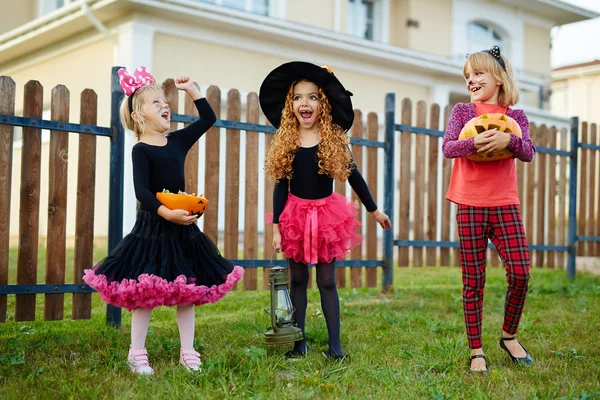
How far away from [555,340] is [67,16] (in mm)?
10073

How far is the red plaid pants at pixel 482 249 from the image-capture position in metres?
3.57

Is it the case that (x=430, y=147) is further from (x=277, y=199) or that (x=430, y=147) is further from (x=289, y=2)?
(x=289, y=2)

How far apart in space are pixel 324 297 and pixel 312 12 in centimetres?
1131

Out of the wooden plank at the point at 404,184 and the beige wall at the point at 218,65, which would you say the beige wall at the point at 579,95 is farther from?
the wooden plank at the point at 404,184

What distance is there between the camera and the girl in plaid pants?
357 centimetres

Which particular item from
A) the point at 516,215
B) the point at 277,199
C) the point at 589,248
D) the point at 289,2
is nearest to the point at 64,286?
the point at 277,199

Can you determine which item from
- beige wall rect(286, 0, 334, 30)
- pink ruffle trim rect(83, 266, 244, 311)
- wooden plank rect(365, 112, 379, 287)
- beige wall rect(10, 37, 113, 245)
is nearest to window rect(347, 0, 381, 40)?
beige wall rect(286, 0, 334, 30)

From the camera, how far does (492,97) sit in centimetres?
366

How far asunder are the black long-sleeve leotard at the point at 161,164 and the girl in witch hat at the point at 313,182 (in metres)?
0.47

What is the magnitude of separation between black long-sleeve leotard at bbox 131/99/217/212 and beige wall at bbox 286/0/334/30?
1045 cm

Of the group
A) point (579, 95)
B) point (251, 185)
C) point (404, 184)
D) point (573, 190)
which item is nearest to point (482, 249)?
point (251, 185)

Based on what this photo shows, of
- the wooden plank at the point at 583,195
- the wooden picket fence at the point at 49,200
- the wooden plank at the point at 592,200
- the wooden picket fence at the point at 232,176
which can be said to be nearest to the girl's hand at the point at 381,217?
the wooden picket fence at the point at 232,176

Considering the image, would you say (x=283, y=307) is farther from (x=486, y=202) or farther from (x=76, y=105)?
(x=76, y=105)

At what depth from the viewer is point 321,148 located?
3783 mm
